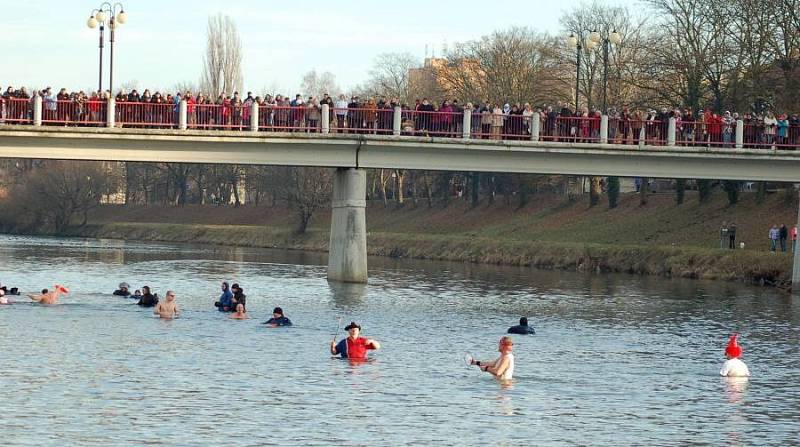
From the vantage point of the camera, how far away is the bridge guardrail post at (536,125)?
55.7m

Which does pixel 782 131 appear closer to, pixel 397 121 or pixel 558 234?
pixel 397 121

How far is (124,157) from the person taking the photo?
52188 mm

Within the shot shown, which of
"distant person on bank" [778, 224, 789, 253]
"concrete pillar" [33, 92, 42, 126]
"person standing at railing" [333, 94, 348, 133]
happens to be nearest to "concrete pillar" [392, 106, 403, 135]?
"person standing at railing" [333, 94, 348, 133]

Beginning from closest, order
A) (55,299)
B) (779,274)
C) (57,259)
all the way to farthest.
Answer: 1. (55,299)
2. (779,274)
3. (57,259)

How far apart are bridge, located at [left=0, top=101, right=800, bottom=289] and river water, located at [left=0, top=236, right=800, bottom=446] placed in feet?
11.8

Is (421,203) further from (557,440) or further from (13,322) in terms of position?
(557,440)

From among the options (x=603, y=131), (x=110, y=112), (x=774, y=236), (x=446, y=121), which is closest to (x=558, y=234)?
(x=774, y=236)

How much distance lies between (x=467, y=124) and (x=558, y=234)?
30.8 meters

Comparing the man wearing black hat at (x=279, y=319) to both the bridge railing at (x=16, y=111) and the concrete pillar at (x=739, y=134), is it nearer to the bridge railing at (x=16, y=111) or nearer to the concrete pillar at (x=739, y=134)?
Answer: the bridge railing at (x=16, y=111)

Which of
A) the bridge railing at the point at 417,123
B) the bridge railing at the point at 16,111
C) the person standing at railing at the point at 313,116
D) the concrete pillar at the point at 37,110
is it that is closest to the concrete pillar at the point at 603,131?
the bridge railing at the point at 417,123

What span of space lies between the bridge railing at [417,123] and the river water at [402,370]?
6404 millimetres

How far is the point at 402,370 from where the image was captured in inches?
1305

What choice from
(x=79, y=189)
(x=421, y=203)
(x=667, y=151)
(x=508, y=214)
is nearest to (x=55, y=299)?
(x=667, y=151)

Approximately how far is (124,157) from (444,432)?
30.0m
